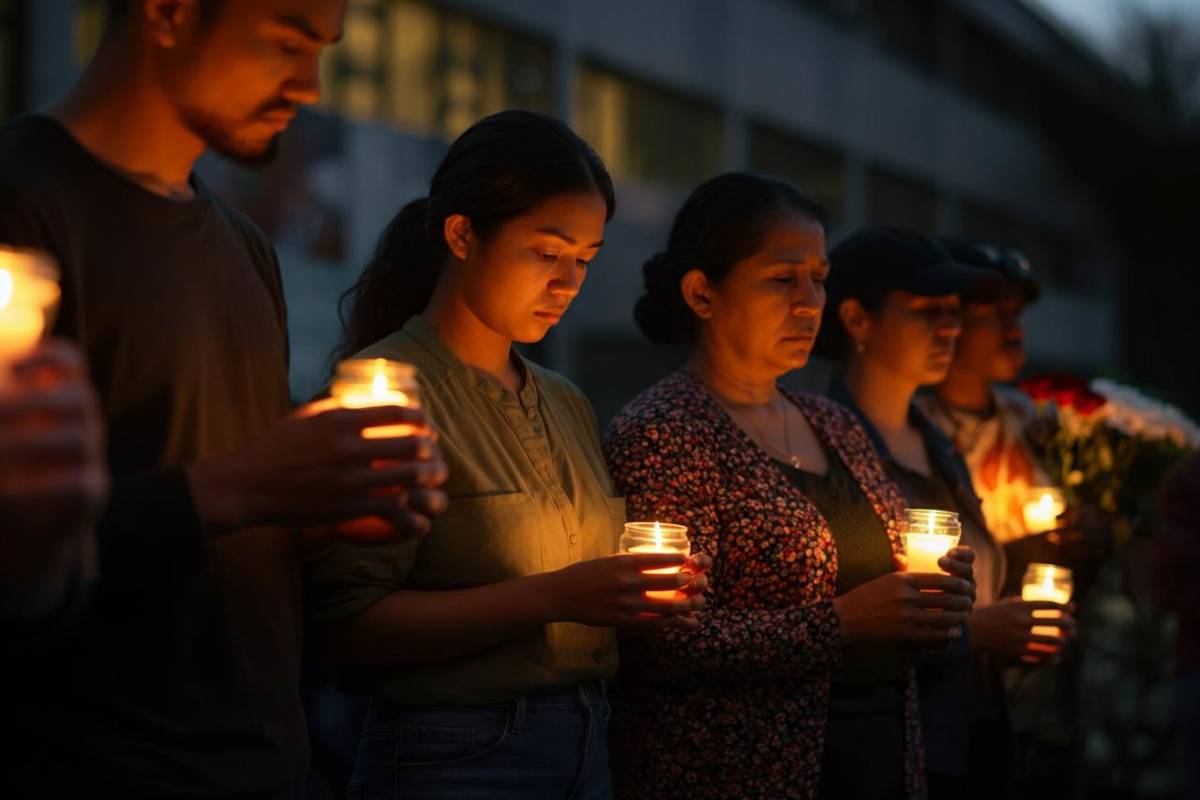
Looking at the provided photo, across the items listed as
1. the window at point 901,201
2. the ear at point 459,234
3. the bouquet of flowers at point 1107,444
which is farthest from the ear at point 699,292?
the window at point 901,201

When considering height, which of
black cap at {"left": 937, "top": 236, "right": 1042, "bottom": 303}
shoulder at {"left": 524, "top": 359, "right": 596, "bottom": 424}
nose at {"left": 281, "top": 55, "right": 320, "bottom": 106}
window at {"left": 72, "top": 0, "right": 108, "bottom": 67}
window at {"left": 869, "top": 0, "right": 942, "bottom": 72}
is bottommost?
shoulder at {"left": 524, "top": 359, "right": 596, "bottom": 424}

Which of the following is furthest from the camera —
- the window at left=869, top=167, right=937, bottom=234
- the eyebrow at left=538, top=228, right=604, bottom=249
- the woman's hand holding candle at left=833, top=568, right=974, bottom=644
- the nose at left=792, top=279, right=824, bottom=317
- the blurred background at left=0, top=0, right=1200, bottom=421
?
the window at left=869, top=167, right=937, bottom=234

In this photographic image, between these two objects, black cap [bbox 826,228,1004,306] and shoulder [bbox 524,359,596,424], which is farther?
black cap [bbox 826,228,1004,306]

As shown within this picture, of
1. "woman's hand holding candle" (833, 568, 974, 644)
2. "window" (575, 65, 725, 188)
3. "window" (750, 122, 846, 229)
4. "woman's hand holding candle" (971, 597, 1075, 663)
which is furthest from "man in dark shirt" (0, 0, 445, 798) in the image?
"window" (750, 122, 846, 229)

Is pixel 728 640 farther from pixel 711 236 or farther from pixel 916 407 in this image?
pixel 916 407

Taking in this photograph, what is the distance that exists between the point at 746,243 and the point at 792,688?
1.00 meters

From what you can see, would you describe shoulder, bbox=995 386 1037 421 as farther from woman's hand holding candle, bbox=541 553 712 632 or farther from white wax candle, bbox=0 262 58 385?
white wax candle, bbox=0 262 58 385

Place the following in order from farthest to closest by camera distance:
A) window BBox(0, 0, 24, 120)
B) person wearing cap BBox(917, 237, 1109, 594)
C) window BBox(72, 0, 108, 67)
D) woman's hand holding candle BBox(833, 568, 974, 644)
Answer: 1. window BBox(72, 0, 108, 67)
2. window BBox(0, 0, 24, 120)
3. person wearing cap BBox(917, 237, 1109, 594)
4. woman's hand holding candle BBox(833, 568, 974, 644)

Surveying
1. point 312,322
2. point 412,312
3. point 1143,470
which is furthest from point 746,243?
point 312,322

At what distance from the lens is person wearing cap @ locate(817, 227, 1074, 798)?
365cm

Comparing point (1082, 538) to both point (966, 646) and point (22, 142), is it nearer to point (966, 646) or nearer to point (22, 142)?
point (966, 646)

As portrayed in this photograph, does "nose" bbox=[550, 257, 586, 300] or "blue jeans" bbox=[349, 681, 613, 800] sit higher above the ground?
"nose" bbox=[550, 257, 586, 300]

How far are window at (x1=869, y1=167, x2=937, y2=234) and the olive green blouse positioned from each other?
1929cm

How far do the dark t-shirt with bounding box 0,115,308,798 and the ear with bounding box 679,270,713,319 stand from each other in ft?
4.93
